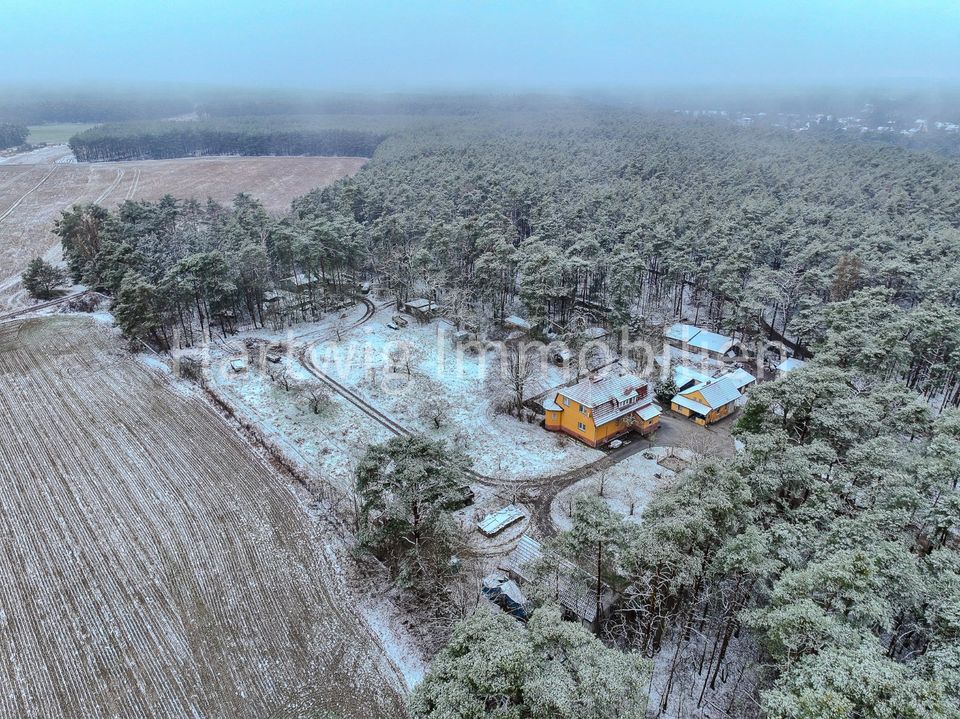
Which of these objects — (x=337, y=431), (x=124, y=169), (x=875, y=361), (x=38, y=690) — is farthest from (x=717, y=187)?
(x=124, y=169)

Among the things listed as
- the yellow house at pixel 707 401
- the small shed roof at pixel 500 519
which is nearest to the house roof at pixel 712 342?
the yellow house at pixel 707 401

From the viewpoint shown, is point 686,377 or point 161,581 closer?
point 161,581

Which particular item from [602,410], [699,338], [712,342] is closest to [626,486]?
[602,410]

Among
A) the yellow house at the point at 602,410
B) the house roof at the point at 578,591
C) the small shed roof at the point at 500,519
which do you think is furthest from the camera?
the yellow house at the point at 602,410

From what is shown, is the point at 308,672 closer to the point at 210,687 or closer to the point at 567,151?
the point at 210,687

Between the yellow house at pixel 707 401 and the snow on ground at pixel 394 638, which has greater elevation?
the yellow house at pixel 707 401

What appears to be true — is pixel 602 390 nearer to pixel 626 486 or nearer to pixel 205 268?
pixel 626 486

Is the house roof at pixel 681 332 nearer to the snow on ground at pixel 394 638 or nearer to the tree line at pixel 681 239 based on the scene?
the tree line at pixel 681 239
